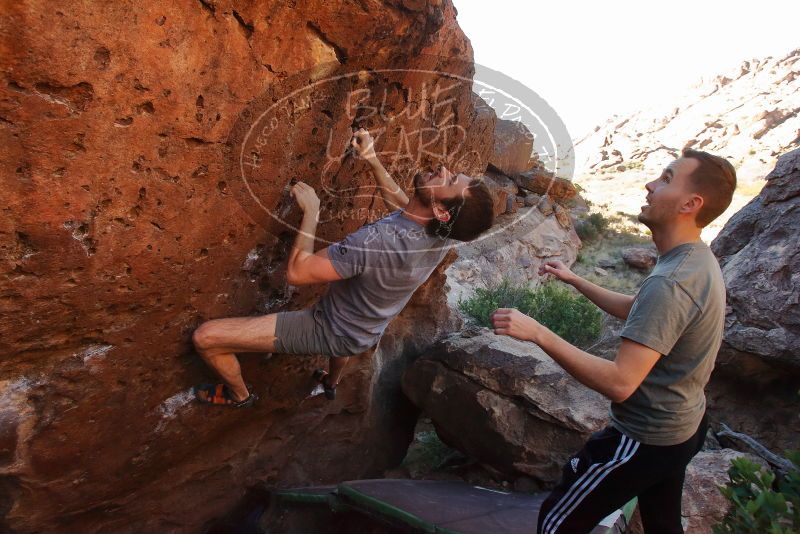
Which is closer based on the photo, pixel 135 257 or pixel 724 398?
pixel 135 257

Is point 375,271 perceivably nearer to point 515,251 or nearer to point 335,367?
point 335,367

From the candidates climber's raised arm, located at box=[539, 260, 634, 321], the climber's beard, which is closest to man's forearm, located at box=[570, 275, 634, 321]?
climber's raised arm, located at box=[539, 260, 634, 321]

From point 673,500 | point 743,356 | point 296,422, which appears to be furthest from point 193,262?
point 743,356

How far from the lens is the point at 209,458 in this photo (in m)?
3.26

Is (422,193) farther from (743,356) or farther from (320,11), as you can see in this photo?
(743,356)

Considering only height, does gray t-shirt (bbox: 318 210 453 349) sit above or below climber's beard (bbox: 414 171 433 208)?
below

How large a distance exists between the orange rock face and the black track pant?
5.46 ft

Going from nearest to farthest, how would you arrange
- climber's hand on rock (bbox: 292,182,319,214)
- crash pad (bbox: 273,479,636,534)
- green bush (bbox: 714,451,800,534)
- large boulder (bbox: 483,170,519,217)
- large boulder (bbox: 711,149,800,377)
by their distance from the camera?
1. green bush (bbox: 714,451,800,534)
2. climber's hand on rock (bbox: 292,182,319,214)
3. crash pad (bbox: 273,479,636,534)
4. large boulder (bbox: 711,149,800,377)
5. large boulder (bbox: 483,170,519,217)

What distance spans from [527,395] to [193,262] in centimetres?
241

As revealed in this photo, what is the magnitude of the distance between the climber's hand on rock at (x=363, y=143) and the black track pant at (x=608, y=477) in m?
1.70

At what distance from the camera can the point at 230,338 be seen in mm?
2471

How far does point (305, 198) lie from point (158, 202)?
595 millimetres

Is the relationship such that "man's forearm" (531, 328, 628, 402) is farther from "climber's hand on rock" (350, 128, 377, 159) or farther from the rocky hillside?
the rocky hillside

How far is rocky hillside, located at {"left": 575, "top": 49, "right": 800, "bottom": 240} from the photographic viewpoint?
24219 mm
